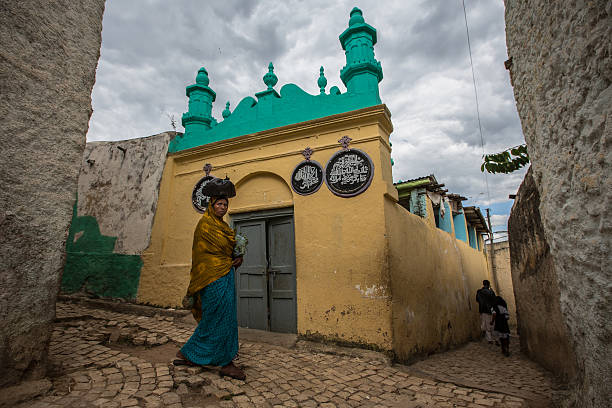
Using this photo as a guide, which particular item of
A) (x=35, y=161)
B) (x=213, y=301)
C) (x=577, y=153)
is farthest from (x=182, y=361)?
(x=577, y=153)

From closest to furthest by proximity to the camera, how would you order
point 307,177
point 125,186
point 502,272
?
point 307,177
point 125,186
point 502,272

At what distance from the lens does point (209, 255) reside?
3.29 m

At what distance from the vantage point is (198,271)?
10.8 feet

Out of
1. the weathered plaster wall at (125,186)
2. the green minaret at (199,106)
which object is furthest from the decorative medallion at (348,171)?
the weathered plaster wall at (125,186)

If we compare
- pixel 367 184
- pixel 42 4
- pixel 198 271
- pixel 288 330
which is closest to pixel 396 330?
pixel 288 330

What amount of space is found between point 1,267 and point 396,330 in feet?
14.3

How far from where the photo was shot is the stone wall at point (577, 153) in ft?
4.73

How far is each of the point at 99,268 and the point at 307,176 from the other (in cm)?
495

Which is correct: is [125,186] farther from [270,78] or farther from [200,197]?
[270,78]

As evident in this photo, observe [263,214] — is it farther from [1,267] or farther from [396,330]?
[1,267]

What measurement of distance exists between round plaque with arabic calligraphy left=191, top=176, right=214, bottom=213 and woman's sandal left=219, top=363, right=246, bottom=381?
3.68 metres

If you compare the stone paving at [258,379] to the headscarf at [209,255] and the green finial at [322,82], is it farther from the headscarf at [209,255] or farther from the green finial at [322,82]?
the green finial at [322,82]

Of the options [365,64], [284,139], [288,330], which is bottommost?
[288,330]

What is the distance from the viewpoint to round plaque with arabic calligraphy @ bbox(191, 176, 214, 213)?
245 inches
